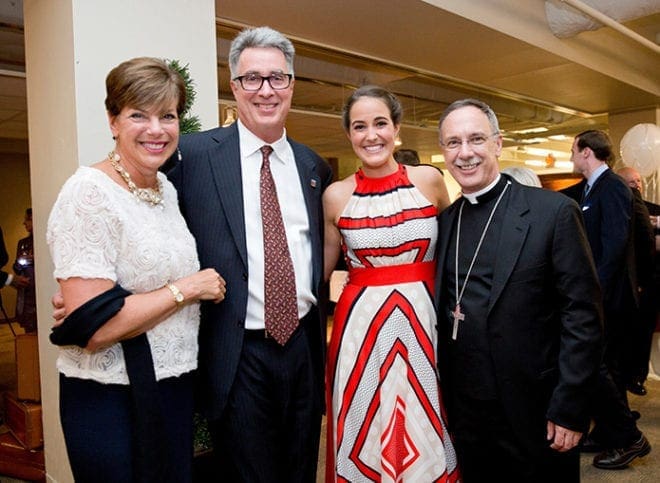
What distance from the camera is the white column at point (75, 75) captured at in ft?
8.56

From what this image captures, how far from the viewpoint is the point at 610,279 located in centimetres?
355

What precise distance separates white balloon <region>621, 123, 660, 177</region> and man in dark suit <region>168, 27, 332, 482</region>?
5.30m

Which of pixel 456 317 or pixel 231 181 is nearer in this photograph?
pixel 231 181

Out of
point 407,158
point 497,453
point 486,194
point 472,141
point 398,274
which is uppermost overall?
point 407,158

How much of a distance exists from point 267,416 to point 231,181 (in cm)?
75

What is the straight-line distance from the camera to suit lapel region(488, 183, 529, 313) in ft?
5.93

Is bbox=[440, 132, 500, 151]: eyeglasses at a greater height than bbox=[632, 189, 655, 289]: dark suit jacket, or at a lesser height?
greater

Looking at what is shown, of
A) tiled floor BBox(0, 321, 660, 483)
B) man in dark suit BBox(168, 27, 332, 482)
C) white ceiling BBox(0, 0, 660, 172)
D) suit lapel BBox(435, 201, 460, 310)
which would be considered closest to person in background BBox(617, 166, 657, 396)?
tiled floor BBox(0, 321, 660, 483)

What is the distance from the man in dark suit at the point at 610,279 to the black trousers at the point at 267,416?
2.11m

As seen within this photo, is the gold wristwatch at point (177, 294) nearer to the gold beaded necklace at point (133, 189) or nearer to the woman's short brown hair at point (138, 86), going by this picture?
the gold beaded necklace at point (133, 189)

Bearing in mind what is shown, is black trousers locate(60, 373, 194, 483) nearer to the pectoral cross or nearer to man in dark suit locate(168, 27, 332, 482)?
man in dark suit locate(168, 27, 332, 482)

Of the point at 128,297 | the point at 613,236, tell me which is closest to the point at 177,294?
the point at 128,297

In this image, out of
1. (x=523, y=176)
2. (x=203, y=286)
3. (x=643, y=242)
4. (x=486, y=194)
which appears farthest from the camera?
(x=643, y=242)

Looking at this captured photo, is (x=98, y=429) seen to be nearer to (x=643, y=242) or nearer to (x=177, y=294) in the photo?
(x=177, y=294)
